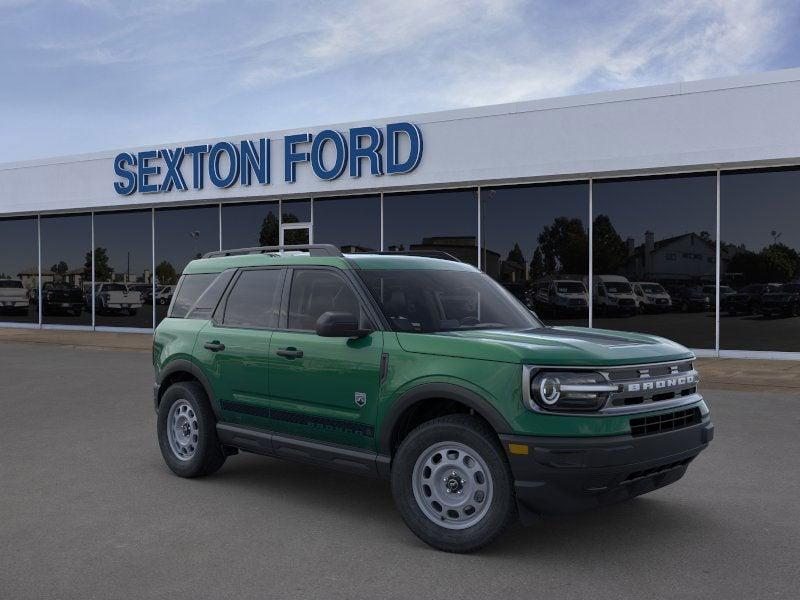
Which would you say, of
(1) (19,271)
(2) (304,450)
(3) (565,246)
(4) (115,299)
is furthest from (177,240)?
(2) (304,450)

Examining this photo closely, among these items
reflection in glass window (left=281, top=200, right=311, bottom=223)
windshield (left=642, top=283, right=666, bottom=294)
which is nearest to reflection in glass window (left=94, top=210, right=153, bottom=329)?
reflection in glass window (left=281, top=200, right=311, bottom=223)

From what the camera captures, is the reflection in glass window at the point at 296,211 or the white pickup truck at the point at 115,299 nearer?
the reflection in glass window at the point at 296,211

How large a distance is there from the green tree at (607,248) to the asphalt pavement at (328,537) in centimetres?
928

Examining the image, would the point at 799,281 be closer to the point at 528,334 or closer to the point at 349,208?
the point at 349,208

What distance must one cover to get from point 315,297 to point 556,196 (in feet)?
40.5

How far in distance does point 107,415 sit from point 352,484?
4214mm

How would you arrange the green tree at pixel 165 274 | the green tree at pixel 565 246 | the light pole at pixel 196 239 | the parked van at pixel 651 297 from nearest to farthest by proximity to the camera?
the parked van at pixel 651 297, the green tree at pixel 565 246, the light pole at pixel 196 239, the green tree at pixel 165 274

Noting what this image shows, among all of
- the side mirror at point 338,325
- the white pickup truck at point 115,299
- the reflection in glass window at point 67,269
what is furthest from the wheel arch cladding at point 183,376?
the reflection in glass window at point 67,269

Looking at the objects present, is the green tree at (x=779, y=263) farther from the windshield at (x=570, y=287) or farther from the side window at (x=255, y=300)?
the side window at (x=255, y=300)

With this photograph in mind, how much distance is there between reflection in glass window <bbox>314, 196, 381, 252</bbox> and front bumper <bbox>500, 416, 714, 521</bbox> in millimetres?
15016

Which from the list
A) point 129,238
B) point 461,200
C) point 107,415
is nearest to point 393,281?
point 107,415

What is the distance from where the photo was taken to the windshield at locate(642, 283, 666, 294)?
54.0 feet

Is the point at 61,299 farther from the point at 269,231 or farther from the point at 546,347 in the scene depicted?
the point at 546,347

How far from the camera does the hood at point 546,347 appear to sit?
178 inches
